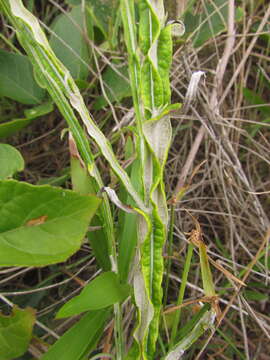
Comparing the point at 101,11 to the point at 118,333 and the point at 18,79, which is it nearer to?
the point at 18,79

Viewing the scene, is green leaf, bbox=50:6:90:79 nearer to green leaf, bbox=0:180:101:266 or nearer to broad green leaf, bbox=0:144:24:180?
broad green leaf, bbox=0:144:24:180

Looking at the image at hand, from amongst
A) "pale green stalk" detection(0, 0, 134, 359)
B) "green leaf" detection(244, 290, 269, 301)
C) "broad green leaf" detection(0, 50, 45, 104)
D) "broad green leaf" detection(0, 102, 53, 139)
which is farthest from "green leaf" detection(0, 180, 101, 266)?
"green leaf" detection(244, 290, 269, 301)

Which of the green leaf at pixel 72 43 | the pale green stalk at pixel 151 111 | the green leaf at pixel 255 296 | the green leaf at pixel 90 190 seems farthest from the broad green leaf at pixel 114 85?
the green leaf at pixel 255 296

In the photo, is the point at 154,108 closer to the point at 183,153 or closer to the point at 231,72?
the point at 183,153

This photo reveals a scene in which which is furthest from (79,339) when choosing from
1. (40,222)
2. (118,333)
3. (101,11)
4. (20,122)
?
(101,11)

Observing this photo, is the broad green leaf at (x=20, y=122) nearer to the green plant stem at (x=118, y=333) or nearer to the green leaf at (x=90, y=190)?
the green leaf at (x=90, y=190)
